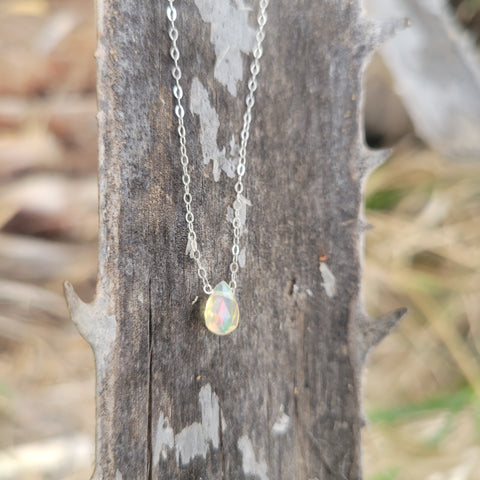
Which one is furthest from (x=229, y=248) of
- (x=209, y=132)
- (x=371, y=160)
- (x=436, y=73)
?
(x=436, y=73)

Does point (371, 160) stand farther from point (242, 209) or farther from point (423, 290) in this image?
point (423, 290)

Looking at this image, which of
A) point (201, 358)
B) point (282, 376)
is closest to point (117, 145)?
point (201, 358)

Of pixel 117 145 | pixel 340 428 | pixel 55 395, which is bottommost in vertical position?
pixel 340 428

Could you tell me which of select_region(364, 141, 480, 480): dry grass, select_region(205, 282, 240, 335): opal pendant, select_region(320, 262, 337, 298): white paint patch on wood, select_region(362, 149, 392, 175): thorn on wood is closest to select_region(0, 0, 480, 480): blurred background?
select_region(364, 141, 480, 480): dry grass

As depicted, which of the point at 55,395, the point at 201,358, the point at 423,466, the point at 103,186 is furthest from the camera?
the point at 55,395

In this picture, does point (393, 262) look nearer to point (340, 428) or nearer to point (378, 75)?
point (378, 75)

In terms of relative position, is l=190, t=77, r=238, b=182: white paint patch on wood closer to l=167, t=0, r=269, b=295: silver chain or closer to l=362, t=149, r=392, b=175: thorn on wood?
l=167, t=0, r=269, b=295: silver chain

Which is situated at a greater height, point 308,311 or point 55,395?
point 55,395
